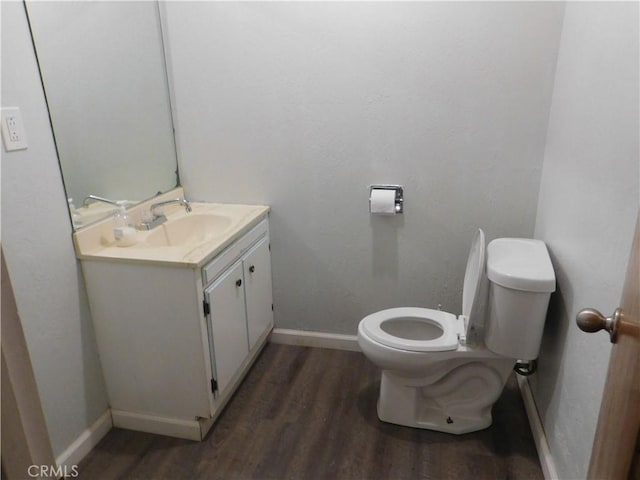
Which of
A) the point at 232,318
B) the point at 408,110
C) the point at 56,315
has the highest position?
the point at 408,110

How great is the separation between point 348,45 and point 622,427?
1.87 meters

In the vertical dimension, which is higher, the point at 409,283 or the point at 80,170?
the point at 80,170

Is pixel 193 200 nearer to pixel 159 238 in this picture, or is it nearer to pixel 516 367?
pixel 159 238

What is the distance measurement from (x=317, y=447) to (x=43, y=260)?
130 cm

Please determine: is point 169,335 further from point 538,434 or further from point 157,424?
point 538,434

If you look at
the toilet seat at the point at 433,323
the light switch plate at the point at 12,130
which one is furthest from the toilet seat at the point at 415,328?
the light switch plate at the point at 12,130

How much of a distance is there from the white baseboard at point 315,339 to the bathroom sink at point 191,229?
74 centimetres

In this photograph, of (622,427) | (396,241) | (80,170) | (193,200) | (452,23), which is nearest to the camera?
(622,427)

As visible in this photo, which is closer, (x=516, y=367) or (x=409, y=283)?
(x=516, y=367)

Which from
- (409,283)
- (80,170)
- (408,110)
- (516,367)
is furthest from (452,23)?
(80,170)

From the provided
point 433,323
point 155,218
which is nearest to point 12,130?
point 155,218

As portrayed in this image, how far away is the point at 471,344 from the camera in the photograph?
1884 mm

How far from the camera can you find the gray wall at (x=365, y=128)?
203cm

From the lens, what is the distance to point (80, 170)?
1800 mm
